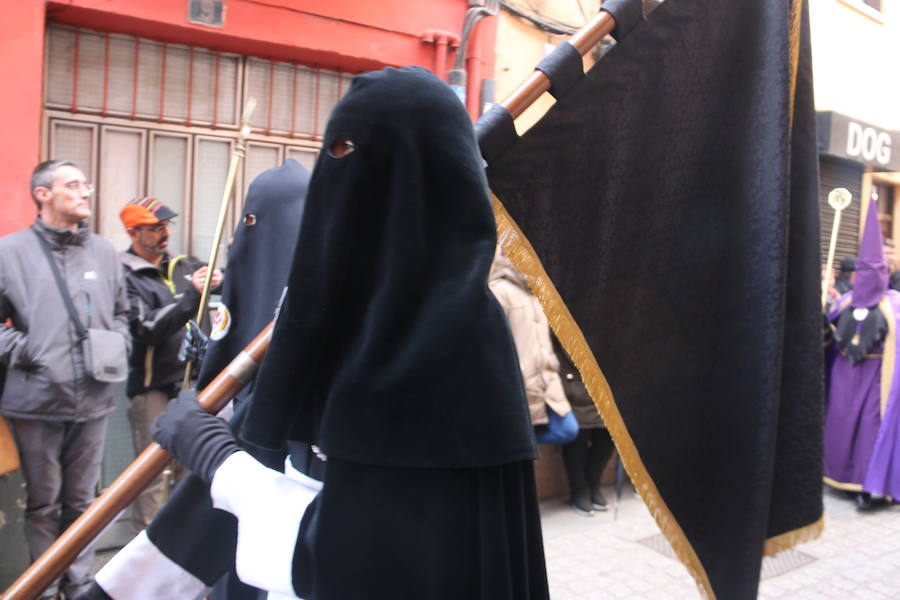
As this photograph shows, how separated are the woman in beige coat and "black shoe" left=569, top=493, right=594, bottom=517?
85 cm

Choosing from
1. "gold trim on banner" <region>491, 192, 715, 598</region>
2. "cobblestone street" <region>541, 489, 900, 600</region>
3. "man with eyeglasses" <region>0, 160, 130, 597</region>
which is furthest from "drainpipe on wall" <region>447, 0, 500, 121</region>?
"gold trim on banner" <region>491, 192, 715, 598</region>

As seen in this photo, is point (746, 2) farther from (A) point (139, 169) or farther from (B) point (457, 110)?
(A) point (139, 169)

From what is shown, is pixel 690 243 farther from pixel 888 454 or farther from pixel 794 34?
pixel 888 454

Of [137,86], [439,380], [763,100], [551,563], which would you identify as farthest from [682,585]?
[137,86]

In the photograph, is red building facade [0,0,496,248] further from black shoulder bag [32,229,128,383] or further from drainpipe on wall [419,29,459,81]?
black shoulder bag [32,229,128,383]

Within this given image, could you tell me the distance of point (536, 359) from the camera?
5.46 meters

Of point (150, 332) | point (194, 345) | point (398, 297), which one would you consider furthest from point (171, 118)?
point (398, 297)

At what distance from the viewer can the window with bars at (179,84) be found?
479 centimetres

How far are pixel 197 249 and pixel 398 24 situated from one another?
2.17 metres

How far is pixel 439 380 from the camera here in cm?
144

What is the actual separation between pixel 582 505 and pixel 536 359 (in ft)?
4.56

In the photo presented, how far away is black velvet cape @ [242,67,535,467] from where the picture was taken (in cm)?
142

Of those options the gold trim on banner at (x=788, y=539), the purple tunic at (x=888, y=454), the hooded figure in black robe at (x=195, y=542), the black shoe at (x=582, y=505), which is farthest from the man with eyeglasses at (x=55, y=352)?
the purple tunic at (x=888, y=454)

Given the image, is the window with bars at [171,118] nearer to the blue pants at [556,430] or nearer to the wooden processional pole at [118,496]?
the blue pants at [556,430]
